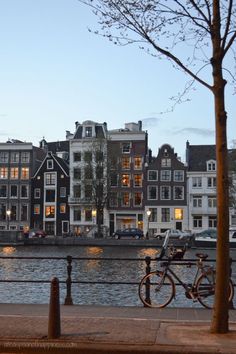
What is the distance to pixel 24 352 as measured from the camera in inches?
338

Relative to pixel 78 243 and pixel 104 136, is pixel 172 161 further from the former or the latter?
pixel 78 243

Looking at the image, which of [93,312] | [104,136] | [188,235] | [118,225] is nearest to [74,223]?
[118,225]

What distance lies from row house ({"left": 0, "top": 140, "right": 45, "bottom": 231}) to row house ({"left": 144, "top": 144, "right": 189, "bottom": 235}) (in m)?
19.5

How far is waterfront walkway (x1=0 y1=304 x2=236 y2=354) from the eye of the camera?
851 cm

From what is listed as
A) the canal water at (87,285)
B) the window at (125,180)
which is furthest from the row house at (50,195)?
the canal water at (87,285)

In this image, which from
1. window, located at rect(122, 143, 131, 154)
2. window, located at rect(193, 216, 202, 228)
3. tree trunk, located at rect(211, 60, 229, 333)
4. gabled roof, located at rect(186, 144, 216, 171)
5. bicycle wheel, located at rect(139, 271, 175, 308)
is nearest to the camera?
tree trunk, located at rect(211, 60, 229, 333)

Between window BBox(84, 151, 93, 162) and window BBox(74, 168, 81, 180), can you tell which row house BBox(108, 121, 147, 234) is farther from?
window BBox(74, 168, 81, 180)

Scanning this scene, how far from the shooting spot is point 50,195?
90312mm

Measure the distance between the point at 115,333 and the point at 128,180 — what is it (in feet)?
256

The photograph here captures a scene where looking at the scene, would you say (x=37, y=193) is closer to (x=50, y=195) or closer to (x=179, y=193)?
(x=50, y=195)

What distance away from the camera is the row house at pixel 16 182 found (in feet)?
296

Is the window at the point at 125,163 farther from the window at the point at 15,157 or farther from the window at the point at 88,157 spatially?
the window at the point at 15,157

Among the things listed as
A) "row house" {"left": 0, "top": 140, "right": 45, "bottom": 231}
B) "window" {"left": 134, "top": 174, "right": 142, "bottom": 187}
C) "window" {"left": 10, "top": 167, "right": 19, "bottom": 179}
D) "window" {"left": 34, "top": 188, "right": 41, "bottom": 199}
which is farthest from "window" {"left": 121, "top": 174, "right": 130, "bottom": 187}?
"window" {"left": 10, "top": 167, "right": 19, "bottom": 179}

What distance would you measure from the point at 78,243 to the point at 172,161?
22.2m
